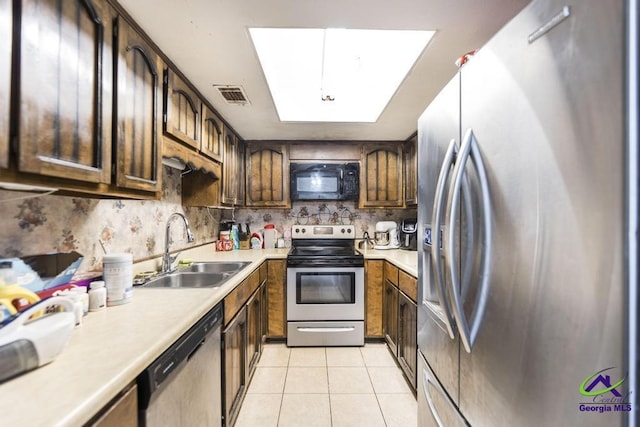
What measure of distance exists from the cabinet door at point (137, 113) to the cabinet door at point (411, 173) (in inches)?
91.5

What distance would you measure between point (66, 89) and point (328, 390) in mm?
2160

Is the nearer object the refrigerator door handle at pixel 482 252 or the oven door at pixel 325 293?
the refrigerator door handle at pixel 482 252

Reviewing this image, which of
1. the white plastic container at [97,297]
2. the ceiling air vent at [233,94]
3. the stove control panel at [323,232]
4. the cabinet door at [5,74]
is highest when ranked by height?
the ceiling air vent at [233,94]

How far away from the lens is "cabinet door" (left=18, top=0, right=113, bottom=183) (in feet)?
2.36

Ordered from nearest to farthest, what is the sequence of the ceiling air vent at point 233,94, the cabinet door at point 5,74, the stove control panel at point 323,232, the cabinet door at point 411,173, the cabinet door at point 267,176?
the cabinet door at point 5,74 → the ceiling air vent at point 233,94 → the cabinet door at point 411,173 → the cabinet door at point 267,176 → the stove control panel at point 323,232

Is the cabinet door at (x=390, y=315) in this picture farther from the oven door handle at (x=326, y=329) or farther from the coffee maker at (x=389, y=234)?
the coffee maker at (x=389, y=234)

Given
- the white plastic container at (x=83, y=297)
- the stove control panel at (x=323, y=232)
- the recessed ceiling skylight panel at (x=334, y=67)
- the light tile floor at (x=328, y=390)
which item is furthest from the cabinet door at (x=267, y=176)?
the white plastic container at (x=83, y=297)

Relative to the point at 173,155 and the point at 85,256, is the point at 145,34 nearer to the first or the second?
the point at 173,155

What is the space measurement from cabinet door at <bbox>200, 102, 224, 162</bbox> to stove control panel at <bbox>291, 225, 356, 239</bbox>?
1.29 metres

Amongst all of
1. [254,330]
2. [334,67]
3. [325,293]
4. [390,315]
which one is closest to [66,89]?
[334,67]

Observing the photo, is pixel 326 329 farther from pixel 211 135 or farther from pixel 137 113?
pixel 137 113

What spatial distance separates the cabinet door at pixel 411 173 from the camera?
9.25 feet

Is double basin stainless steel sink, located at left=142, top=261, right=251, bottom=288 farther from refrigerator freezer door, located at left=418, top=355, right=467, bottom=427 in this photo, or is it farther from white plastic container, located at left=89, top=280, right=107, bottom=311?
refrigerator freezer door, located at left=418, top=355, right=467, bottom=427

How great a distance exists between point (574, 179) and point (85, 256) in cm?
181
